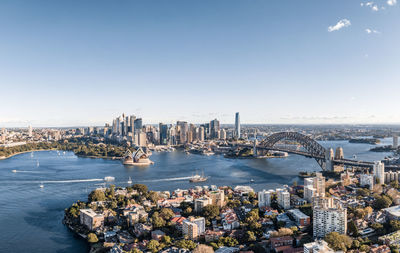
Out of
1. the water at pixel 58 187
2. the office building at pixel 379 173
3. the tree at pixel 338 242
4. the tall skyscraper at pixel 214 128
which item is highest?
the tall skyscraper at pixel 214 128

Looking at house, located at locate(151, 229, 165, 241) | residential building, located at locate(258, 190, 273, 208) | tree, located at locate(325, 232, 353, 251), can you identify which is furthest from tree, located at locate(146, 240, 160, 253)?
residential building, located at locate(258, 190, 273, 208)

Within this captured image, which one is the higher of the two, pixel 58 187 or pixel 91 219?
pixel 91 219

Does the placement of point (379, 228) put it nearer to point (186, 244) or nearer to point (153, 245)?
point (186, 244)

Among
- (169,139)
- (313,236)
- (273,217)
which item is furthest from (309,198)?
(169,139)

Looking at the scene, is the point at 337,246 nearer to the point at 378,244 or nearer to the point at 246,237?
the point at 378,244

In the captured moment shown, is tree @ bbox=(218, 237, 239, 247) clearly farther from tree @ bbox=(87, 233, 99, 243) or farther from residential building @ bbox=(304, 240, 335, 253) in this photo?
tree @ bbox=(87, 233, 99, 243)

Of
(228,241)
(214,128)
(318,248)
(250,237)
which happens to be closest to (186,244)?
(228,241)

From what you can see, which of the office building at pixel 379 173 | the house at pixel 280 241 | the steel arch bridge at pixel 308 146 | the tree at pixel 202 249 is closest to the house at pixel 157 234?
the tree at pixel 202 249

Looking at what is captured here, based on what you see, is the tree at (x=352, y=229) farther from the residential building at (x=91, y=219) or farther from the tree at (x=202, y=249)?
the residential building at (x=91, y=219)
